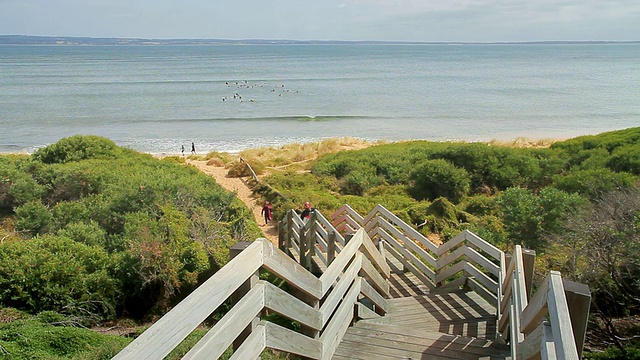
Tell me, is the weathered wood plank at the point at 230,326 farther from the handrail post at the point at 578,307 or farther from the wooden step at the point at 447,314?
the wooden step at the point at 447,314

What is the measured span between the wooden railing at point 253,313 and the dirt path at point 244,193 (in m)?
9.80

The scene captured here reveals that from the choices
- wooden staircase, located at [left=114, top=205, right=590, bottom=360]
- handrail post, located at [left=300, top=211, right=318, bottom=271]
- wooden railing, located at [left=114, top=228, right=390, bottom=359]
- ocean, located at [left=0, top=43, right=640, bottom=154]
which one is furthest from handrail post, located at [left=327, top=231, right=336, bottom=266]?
ocean, located at [left=0, top=43, right=640, bottom=154]

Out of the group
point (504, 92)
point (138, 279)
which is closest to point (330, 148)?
point (138, 279)

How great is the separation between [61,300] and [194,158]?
22.4 meters

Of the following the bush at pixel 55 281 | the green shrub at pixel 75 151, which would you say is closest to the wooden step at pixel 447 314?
the bush at pixel 55 281

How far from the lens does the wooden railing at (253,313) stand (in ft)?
7.46

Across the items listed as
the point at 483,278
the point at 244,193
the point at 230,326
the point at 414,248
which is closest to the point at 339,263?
the point at 230,326

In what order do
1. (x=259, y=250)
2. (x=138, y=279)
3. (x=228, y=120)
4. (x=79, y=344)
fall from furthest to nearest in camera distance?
1. (x=228, y=120)
2. (x=138, y=279)
3. (x=79, y=344)
4. (x=259, y=250)

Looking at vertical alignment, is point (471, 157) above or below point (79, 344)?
below

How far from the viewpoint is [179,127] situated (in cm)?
4859

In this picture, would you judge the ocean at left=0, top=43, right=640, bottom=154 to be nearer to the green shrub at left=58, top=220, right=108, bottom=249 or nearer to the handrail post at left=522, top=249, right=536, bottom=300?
the green shrub at left=58, top=220, right=108, bottom=249

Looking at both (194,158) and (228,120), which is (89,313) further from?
(228,120)

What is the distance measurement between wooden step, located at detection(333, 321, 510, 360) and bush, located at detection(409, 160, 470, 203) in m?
13.5

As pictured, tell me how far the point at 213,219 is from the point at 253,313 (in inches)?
364
